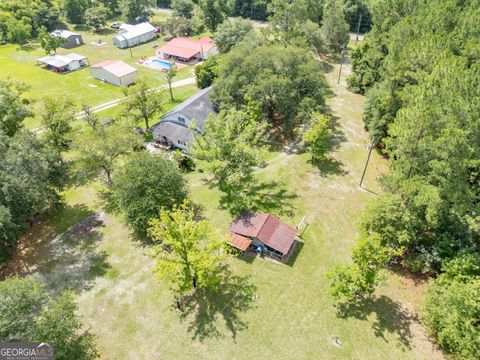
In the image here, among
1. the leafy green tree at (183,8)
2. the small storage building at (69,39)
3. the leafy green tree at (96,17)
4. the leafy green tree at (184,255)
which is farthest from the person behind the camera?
the leafy green tree at (96,17)

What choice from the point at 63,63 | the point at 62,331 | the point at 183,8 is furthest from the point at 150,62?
the point at 62,331

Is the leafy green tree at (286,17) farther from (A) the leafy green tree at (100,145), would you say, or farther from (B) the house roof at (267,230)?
(B) the house roof at (267,230)

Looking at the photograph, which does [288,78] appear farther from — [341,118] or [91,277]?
[91,277]

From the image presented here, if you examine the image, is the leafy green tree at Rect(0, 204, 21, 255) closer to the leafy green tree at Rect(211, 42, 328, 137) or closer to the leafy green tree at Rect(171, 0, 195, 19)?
the leafy green tree at Rect(211, 42, 328, 137)

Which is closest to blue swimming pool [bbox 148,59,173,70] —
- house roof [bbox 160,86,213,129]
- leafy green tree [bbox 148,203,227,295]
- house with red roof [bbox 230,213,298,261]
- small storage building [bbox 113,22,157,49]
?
small storage building [bbox 113,22,157,49]

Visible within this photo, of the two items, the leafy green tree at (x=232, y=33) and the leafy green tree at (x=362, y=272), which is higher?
the leafy green tree at (x=232, y=33)

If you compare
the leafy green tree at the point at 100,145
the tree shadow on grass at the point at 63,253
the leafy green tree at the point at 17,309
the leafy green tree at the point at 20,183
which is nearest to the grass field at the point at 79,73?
the leafy green tree at the point at 100,145

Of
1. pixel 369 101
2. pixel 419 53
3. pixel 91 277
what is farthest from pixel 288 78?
pixel 91 277
